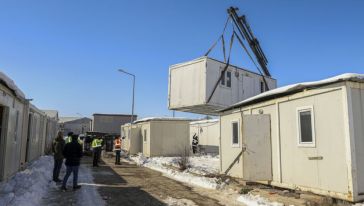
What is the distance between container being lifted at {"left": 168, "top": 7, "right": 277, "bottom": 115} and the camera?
18641 mm

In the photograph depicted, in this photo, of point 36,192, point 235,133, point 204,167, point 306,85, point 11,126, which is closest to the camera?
point 36,192

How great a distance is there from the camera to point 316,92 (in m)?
10.5

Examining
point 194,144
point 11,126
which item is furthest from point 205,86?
point 194,144

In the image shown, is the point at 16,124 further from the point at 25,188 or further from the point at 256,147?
the point at 256,147

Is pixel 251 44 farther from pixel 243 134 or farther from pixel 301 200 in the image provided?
pixel 301 200

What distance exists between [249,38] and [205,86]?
6239 millimetres

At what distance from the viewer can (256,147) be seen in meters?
13.0

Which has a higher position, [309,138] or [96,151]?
[309,138]

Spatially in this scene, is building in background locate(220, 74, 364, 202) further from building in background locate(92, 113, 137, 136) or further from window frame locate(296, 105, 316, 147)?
building in background locate(92, 113, 137, 136)

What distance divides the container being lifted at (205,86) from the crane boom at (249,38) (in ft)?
7.22

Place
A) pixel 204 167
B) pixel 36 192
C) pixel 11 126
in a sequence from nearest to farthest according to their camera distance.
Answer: pixel 36 192 < pixel 11 126 < pixel 204 167

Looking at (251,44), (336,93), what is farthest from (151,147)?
(336,93)

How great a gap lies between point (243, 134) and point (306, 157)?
2612mm

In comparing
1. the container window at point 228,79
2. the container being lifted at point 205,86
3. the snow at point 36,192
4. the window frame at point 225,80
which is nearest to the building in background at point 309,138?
the container being lifted at point 205,86
